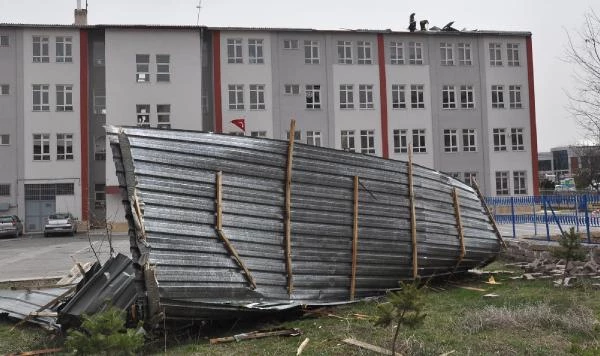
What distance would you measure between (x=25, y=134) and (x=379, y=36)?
2528 cm

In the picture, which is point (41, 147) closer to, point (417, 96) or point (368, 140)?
point (368, 140)

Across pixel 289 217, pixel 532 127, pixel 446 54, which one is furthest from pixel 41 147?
pixel 532 127

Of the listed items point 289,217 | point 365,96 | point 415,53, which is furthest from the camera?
point 415,53

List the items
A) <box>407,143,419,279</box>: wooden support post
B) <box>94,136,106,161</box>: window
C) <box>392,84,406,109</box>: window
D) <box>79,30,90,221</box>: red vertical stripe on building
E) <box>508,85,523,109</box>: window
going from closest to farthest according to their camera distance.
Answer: <box>407,143,419,279</box>: wooden support post
<box>79,30,90,221</box>: red vertical stripe on building
<box>94,136,106,161</box>: window
<box>392,84,406,109</box>: window
<box>508,85,523,109</box>: window

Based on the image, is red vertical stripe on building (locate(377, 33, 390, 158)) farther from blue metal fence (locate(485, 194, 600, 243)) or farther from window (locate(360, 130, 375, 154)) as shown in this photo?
blue metal fence (locate(485, 194, 600, 243))

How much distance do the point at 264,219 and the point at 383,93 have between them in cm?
3238

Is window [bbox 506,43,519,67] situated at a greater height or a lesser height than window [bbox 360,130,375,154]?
greater

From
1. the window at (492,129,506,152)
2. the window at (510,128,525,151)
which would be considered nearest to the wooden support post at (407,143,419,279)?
the window at (492,129,506,152)

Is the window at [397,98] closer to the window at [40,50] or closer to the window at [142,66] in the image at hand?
the window at [142,66]

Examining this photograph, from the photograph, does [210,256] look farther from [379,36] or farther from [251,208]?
[379,36]

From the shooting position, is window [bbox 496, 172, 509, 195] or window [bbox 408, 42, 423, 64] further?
window [bbox 496, 172, 509, 195]

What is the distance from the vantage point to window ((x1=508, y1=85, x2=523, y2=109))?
1599 inches

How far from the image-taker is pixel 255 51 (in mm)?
37781

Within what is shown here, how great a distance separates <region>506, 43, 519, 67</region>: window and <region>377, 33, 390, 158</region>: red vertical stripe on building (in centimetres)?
996
